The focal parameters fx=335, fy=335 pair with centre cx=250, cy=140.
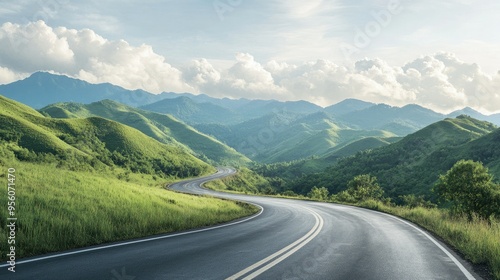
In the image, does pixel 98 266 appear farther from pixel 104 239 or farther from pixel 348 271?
pixel 348 271

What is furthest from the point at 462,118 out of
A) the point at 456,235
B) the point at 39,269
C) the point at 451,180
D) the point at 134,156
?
the point at 39,269

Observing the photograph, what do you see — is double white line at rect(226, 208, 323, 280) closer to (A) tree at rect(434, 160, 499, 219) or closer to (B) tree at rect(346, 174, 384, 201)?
(A) tree at rect(434, 160, 499, 219)

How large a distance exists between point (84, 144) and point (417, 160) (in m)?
106

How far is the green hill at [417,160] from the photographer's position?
3565 inches

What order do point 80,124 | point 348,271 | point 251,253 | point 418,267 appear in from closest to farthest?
point 348,271 < point 418,267 < point 251,253 < point 80,124

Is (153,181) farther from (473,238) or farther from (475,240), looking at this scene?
(475,240)

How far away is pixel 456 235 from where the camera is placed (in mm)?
12414

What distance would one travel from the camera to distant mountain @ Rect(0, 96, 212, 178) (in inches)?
2800

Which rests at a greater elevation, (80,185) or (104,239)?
(80,185)

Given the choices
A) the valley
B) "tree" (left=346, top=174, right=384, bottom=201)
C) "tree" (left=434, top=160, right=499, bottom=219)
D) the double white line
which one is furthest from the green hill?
the double white line

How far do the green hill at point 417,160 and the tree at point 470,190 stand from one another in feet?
182

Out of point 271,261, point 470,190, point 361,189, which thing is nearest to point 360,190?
point 361,189

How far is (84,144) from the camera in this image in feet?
329

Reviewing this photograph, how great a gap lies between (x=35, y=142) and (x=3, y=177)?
68.1 m
